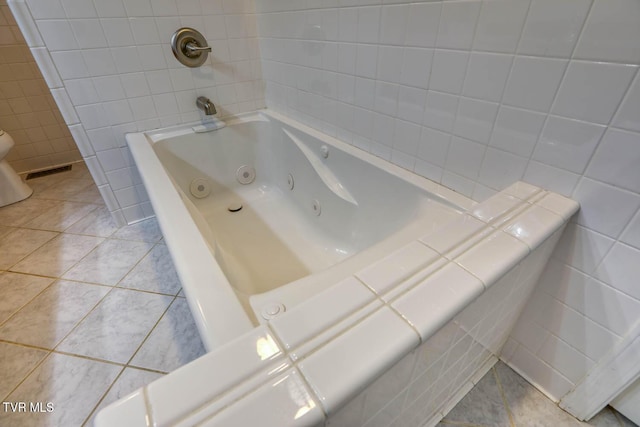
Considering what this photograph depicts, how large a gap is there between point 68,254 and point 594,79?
1.95 metres

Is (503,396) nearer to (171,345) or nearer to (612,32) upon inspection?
(612,32)

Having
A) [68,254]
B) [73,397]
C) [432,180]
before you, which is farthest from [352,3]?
[68,254]

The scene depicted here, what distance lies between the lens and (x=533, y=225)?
57 centimetres

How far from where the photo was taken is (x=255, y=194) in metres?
1.68

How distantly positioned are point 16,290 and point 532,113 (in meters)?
1.90

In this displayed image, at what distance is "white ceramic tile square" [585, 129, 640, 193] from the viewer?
0.53 metres

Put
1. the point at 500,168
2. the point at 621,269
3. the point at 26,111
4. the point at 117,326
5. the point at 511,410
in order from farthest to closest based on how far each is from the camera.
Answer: the point at 26,111 → the point at 117,326 → the point at 511,410 → the point at 500,168 → the point at 621,269

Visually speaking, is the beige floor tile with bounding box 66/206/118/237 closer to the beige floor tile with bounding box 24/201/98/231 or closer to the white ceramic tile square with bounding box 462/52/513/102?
the beige floor tile with bounding box 24/201/98/231

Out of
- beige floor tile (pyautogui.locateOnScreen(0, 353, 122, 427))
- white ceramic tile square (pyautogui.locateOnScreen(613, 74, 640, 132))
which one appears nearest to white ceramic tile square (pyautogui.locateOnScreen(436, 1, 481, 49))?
white ceramic tile square (pyautogui.locateOnScreen(613, 74, 640, 132))

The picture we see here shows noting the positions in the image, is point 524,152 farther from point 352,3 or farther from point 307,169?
point 307,169

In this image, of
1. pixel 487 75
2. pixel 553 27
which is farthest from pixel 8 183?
pixel 553 27

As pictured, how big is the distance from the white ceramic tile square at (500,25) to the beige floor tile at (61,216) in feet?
6.61

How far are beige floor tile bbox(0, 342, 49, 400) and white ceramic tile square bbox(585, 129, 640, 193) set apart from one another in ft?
5.37

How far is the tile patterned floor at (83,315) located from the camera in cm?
91
